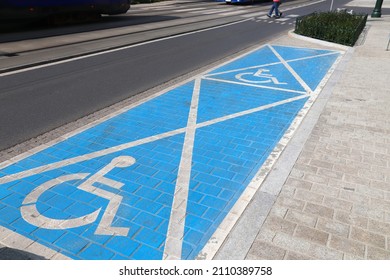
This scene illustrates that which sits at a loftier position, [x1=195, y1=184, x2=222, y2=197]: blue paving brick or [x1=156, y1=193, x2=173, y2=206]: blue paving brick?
[x1=156, y1=193, x2=173, y2=206]: blue paving brick

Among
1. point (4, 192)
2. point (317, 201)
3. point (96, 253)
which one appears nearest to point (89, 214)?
point (96, 253)

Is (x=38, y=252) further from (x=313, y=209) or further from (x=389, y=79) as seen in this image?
(x=389, y=79)

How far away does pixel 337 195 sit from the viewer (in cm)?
475

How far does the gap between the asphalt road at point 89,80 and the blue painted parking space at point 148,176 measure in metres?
0.98

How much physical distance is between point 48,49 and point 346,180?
12189mm

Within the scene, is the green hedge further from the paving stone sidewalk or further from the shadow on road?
Result: the shadow on road

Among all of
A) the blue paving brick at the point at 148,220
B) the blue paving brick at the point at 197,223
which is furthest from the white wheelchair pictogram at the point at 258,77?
the blue paving brick at the point at 148,220

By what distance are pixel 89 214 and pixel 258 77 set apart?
7512mm

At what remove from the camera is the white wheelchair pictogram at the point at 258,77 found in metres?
10.1

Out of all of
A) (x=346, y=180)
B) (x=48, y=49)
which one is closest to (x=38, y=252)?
(x=346, y=180)

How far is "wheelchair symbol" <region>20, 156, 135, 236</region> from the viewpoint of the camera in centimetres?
409

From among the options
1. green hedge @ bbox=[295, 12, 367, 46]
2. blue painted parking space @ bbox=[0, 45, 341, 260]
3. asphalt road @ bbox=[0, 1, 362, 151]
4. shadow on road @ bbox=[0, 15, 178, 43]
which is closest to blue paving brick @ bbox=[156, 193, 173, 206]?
blue painted parking space @ bbox=[0, 45, 341, 260]

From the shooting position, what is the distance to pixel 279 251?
147 inches

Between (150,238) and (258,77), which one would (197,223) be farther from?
(258,77)
